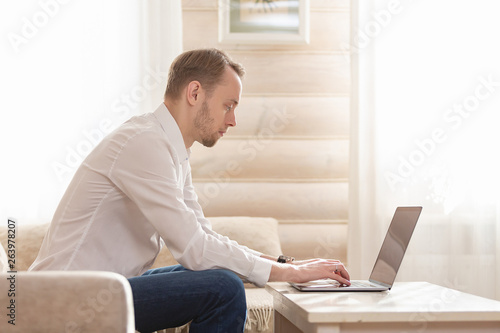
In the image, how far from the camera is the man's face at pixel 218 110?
1.74 meters

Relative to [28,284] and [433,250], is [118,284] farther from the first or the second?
[433,250]

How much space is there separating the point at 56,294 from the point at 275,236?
155 cm

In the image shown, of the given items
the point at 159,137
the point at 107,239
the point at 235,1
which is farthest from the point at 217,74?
the point at 235,1

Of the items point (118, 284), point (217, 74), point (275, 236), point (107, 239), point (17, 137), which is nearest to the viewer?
point (118, 284)

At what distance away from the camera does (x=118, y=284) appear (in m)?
1.19

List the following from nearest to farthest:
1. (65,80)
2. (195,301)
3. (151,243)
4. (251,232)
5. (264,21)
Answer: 1. (195,301)
2. (151,243)
3. (251,232)
4. (65,80)
5. (264,21)

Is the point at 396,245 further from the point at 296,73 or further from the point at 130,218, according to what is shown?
the point at 296,73

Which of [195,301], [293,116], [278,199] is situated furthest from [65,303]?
[293,116]

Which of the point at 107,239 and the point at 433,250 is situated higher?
the point at 107,239

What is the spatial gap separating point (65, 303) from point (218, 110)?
751 millimetres

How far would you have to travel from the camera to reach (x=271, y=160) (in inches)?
121

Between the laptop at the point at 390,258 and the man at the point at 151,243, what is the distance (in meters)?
0.05

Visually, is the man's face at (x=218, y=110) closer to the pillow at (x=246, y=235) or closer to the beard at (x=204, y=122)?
the beard at (x=204, y=122)

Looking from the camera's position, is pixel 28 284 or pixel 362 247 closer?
pixel 28 284
